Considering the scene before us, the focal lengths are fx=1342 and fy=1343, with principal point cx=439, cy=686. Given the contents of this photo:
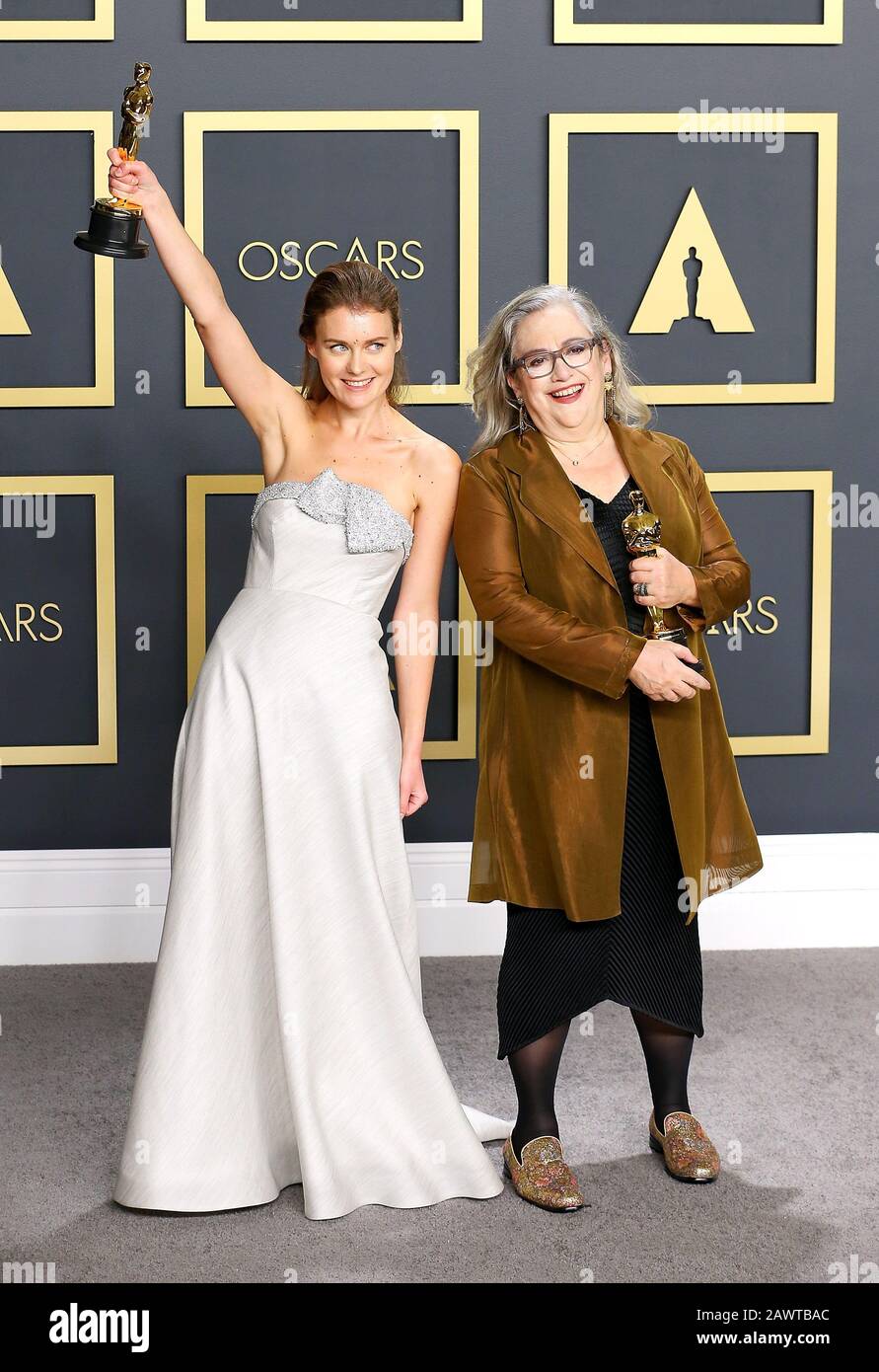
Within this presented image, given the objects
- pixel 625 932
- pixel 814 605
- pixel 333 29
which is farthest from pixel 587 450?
pixel 333 29

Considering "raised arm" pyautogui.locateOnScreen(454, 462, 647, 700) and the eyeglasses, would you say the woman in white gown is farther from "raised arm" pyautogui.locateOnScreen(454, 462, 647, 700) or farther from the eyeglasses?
the eyeglasses

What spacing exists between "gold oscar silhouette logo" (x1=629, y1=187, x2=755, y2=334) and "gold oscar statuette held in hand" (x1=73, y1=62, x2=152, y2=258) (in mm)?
2159

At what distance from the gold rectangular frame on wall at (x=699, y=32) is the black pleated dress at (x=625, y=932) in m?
2.22

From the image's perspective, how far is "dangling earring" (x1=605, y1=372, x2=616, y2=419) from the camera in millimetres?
2763

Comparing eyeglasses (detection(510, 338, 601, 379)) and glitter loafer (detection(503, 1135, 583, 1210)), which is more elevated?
eyeglasses (detection(510, 338, 601, 379))

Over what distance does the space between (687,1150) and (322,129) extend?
3.16 metres

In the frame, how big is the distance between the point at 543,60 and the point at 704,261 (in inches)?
31.7

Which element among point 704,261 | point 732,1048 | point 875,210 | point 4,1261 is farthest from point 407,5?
point 4,1261

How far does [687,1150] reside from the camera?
110 inches

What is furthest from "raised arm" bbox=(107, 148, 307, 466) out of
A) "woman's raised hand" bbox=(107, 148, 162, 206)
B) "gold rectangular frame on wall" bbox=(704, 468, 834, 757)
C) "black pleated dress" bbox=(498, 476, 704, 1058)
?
"gold rectangular frame on wall" bbox=(704, 468, 834, 757)

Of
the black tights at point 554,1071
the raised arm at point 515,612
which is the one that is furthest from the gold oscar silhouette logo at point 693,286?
the black tights at point 554,1071

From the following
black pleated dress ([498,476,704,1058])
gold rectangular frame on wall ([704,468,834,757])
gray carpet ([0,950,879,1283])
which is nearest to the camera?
gray carpet ([0,950,879,1283])

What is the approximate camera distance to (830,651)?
14.8ft

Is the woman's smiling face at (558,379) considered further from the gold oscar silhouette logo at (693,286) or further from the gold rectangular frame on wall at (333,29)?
the gold rectangular frame on wall at (333,29)
